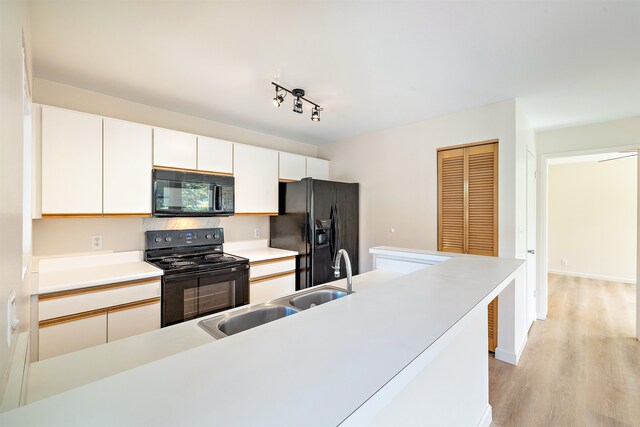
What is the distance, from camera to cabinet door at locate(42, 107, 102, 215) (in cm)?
201

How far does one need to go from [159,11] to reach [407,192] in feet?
9.34

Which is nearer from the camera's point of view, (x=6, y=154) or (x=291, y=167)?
(x=6, y=154)

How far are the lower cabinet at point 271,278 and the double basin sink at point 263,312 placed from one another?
1.17 meters

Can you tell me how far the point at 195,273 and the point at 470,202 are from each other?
278cm

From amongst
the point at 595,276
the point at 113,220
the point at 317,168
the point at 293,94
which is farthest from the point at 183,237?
the point at 595,276

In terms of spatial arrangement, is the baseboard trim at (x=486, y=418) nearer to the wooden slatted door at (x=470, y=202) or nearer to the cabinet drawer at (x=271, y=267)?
the wooden slatted door at (x=470, y=202)

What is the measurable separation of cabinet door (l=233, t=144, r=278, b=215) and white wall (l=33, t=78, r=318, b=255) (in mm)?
355

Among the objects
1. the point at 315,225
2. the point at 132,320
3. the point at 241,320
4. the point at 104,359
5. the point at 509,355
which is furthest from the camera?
the point at 315,225

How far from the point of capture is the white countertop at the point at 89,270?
187cm

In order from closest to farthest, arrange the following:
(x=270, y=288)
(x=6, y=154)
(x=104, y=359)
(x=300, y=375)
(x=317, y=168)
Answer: (x=300, y=375)
(x=6, y=154)
(x=104, y=359)
(x=270, y=288)
(x=317, y=168)

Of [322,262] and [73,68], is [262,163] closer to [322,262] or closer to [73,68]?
Result: [322,262]

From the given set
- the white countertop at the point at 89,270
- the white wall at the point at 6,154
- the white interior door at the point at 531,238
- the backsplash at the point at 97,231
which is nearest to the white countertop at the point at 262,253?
the backsplash at the point at 97,231

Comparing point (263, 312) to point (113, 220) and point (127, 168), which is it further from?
point (113, 220)

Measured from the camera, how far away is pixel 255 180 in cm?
324
